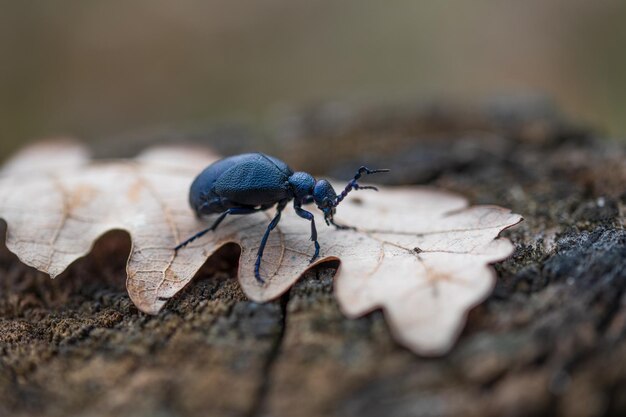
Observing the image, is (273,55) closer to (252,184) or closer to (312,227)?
(252,184)

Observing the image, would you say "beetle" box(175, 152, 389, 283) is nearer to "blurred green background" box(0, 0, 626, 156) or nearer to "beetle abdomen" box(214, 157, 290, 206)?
"beetle abdomen" box(214, 157, 290, 206)

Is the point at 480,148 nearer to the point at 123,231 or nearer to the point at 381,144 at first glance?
the point at 381,144

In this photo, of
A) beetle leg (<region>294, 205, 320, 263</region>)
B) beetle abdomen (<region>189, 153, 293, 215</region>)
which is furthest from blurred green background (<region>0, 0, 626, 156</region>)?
beetle leg (<region>294, 205, 320, 263</region>)

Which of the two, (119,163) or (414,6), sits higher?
(414,6)

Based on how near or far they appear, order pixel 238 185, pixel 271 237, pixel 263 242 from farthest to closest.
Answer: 1. pixel 238 185
2. pixel 271 237
3. pixel 263 242

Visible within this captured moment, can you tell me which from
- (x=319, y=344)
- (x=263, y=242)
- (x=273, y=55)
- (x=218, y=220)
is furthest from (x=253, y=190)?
(x=273, y=55)

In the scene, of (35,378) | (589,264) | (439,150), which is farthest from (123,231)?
(589,264)

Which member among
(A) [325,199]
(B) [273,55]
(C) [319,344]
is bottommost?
(C) [319,344]
